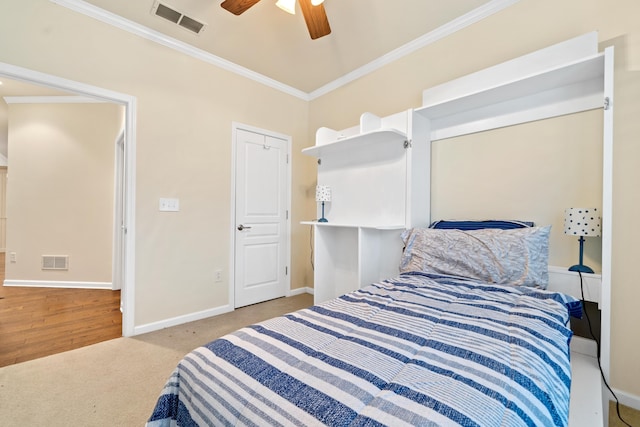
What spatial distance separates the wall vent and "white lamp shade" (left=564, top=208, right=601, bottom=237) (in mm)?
5691

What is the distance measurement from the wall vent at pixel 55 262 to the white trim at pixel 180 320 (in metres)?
2.58

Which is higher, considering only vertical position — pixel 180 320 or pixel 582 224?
pixel 582 224

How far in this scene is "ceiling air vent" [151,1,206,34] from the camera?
7.50 feet

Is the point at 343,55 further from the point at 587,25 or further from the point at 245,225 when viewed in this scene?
the point at 245,225

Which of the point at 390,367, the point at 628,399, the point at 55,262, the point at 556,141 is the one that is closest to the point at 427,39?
the point at 556,141

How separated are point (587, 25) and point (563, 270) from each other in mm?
1571

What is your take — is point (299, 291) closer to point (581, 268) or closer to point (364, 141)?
point (364, 141)

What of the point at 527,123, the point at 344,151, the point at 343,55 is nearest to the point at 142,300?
the point at 344,151

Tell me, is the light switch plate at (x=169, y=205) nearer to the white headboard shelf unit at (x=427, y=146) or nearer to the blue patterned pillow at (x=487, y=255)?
the white headboard shelf unit at (x=427, y=146)

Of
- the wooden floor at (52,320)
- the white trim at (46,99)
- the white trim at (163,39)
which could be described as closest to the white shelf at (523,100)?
the white trim at (163,39)

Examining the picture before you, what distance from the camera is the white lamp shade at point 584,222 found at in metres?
1.58

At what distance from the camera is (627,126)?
1659 millimetres

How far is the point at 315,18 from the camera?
1892 millimetres

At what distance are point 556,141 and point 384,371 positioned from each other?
198 cm
